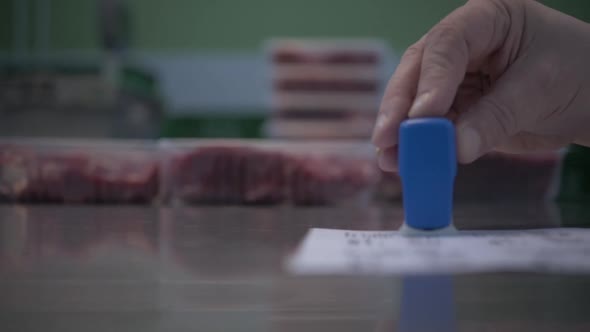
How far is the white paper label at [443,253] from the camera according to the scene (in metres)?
0.41

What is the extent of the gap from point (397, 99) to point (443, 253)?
0.25 metres

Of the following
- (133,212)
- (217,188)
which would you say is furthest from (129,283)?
(217,188)

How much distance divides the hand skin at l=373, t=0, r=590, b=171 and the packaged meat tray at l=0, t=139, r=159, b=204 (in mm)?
947

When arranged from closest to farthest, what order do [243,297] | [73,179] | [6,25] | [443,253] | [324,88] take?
[243,297], [443,253], [73,179], [324,88], [6,25]

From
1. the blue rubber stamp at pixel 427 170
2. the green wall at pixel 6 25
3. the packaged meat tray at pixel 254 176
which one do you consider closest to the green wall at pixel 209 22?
the green wall at pixel 6 25

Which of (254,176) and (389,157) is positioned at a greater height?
(389,157)

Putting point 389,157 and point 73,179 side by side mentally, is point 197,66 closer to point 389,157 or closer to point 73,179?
point 73,179

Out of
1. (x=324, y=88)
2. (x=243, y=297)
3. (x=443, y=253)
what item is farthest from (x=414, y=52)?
(x=324, y=88)

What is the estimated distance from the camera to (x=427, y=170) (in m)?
0.57

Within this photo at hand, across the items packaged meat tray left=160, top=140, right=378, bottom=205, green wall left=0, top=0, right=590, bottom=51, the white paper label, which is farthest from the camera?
green wall left=0, top=0, right=590, bottom=51

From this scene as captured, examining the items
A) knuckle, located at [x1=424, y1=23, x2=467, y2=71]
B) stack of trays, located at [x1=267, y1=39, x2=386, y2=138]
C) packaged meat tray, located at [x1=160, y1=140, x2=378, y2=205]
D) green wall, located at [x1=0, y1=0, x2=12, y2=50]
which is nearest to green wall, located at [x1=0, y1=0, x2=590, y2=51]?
green wall, located at [x1=0, y1=0, x2=12, y2=50]

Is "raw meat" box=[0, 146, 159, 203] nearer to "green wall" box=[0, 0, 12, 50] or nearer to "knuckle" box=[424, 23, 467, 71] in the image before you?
"knuckle" box=[424, 23, 467, 71]

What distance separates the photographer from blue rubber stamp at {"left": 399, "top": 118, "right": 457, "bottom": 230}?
0.56 m

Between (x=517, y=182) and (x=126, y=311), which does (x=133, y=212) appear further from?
(x=517, y=182)
